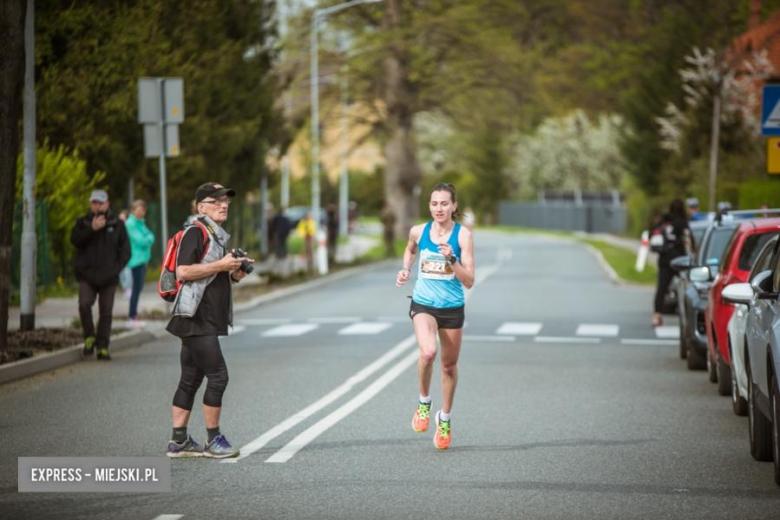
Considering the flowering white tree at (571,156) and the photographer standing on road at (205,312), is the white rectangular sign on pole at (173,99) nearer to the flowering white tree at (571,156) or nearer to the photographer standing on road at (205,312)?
the photographer standing on road at (205,312)

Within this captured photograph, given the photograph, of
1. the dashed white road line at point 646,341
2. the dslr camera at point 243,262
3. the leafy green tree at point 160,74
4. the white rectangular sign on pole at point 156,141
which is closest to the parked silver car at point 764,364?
the dslr camera at point 243,262

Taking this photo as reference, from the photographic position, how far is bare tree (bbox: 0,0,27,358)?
14.1 m

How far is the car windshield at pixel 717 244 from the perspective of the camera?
15987 mm

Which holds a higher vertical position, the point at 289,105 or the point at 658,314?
the point at 289,105

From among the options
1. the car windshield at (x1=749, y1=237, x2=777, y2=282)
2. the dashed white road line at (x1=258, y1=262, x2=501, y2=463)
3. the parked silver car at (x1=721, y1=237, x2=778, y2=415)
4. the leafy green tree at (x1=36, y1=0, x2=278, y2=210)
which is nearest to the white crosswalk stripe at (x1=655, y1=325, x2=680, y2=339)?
the dashed white road line at (x1=258, y1=262, x2=501, y2=463)

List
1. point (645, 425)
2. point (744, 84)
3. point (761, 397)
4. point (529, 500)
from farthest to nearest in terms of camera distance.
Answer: point (744, 84), point (645, 425), point (761, 397), point (529, 500)

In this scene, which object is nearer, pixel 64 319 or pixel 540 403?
pixel 540 403

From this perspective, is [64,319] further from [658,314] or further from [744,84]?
[744,84]

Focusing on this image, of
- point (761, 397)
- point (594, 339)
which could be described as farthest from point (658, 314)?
point (761, 397)

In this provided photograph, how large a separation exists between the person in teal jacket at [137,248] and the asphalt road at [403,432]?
1.50 meters

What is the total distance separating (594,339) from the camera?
18781mm

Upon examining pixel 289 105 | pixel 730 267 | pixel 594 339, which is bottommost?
pixel 594 339

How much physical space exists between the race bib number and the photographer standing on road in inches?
48.1

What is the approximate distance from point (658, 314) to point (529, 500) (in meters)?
13.3
